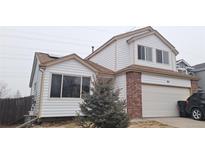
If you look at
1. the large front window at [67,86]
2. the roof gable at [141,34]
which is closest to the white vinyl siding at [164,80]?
the roof gable at [141,34]

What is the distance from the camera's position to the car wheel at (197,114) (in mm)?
9740

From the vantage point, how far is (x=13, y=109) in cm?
1254

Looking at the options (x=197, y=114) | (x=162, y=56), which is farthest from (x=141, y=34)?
(x=197, y=114)

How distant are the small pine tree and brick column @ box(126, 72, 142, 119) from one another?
447cm

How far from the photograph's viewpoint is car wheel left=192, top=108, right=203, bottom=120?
9.74m

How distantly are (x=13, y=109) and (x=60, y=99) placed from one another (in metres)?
5.34

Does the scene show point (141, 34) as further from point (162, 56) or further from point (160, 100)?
point (160, 100)

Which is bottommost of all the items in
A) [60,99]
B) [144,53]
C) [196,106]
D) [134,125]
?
[134,125]

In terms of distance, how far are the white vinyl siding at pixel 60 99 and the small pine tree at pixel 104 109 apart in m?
3.96

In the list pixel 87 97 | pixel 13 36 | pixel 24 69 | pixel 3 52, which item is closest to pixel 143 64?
pixel 87 97

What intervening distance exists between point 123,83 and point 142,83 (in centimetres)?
125

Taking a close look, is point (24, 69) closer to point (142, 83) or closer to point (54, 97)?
point (54, 97)

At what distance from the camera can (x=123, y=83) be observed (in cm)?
1116

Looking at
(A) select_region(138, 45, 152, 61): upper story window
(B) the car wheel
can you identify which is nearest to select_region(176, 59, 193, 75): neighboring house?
(A) select_region(138, 45, 152, 61): upper story window
